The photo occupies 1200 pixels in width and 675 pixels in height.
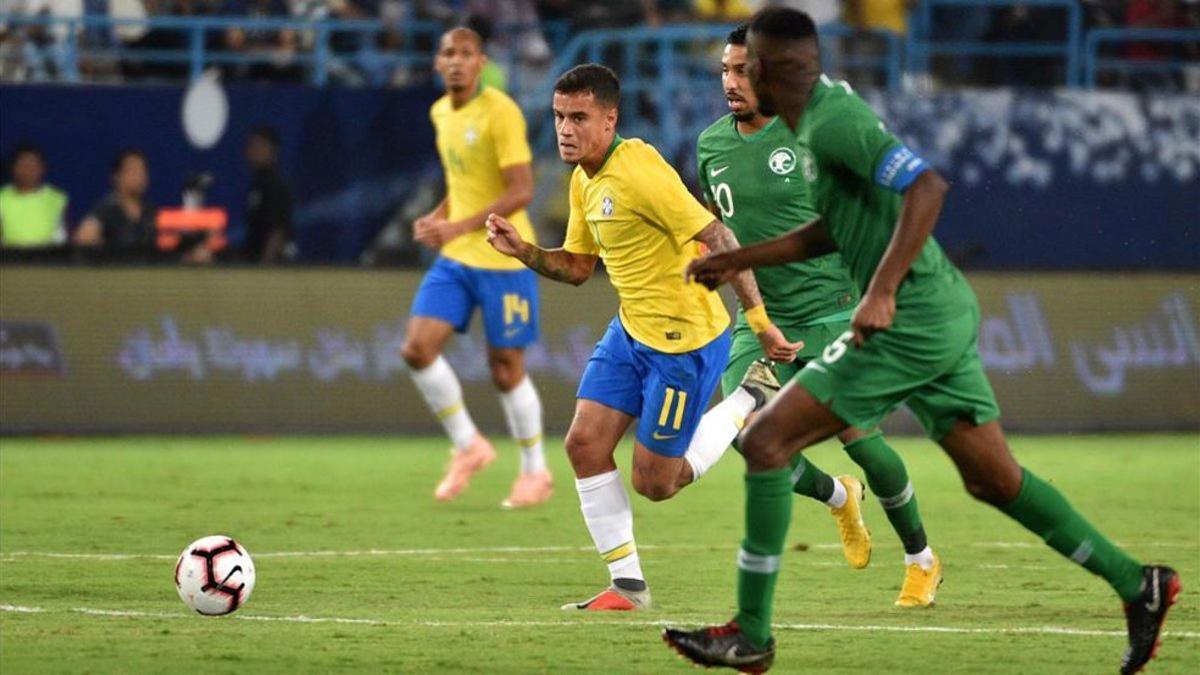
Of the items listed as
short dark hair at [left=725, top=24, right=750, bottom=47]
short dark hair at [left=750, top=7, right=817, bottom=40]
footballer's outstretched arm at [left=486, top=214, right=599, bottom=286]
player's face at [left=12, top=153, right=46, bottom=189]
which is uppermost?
short dark hair at [left=750, top=7, right=817, bottom=40]

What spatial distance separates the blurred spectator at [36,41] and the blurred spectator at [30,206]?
1.08 m

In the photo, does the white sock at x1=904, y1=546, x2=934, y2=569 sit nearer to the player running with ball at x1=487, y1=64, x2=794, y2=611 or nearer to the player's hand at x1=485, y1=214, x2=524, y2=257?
the player running with ball at x1=487, y1=64, x2=794, y2=611

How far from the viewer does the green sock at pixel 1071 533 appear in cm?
740

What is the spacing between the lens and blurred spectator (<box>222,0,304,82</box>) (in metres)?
20.5

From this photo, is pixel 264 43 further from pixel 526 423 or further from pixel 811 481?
pixel 811 481

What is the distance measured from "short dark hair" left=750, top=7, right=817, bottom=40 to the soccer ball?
3.05m

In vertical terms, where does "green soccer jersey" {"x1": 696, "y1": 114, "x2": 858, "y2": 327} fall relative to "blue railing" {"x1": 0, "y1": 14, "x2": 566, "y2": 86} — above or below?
above

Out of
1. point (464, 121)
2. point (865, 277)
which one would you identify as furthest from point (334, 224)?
point (865, 277)

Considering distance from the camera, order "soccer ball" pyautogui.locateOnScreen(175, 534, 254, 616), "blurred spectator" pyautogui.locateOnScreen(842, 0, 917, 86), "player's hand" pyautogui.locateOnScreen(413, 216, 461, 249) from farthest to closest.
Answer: "blurred spectator" pyautogui.locateOnScreen(842, 0, 917, 86)
"player's hand" pyautogui.locateOnScreen(413, 216, 461, 249)
"soccer ball" pyautogui.locateOnScreen(175, 534, 254, 616)

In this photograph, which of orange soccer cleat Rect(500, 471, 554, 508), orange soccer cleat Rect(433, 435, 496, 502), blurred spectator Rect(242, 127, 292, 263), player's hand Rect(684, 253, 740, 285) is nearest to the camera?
player's hand Rect(684, 253, 740, 285)

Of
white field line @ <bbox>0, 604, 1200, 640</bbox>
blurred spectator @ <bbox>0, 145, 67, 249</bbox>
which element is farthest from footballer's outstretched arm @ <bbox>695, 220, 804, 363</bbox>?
blurred spectator @ <bbox>0, 145, 67, 249</bbox>

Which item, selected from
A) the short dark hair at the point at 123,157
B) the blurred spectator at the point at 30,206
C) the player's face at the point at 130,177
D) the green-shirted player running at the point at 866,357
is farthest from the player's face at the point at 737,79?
the short dark hair at the point at 123,157

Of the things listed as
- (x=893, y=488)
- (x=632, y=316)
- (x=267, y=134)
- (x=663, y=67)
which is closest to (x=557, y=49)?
(x=663, y=67)

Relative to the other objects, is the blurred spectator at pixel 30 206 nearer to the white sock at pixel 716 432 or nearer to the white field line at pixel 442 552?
the white field line at pixel 442 552
